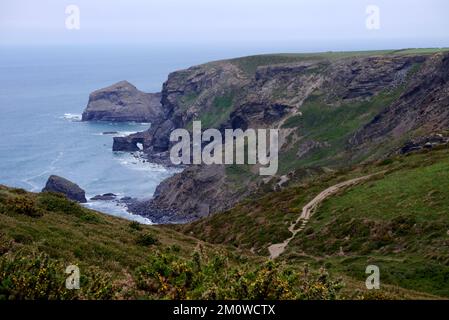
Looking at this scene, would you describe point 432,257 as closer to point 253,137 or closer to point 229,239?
point 229,239

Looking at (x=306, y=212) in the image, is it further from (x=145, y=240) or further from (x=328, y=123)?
(x=328, y=123)

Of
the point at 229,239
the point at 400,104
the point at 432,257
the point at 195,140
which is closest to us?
the point at 432,257

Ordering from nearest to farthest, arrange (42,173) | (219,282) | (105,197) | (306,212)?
(219,282), (306,212), (105,197), (42,173)

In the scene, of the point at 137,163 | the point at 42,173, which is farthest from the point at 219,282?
the point at 137,163

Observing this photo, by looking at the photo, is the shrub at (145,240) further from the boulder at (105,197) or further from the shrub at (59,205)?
the boulder at (105,197)

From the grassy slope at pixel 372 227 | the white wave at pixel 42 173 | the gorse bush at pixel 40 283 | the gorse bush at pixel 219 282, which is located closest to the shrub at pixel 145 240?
the grassy slope at pixel 372 227
